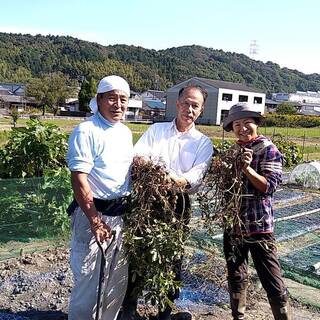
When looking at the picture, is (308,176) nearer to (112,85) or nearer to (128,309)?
(128,309)

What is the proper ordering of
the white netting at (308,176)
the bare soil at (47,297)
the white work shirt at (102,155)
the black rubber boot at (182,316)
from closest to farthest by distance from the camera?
the white work shirt at (102,155), the black rubber boot at (182,316), the bare soil at (47,297), the white netting at (308,176)

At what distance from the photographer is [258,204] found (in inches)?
102

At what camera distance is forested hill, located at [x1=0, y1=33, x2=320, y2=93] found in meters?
109

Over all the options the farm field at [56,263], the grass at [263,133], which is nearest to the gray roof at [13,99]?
the grass at [263,133]

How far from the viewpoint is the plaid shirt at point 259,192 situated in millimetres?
2535

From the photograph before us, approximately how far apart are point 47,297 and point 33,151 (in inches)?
76.2

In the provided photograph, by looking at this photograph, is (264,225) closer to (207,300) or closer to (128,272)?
(128,272)

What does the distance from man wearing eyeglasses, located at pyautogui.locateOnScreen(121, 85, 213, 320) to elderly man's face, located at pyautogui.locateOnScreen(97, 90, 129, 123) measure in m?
0.26

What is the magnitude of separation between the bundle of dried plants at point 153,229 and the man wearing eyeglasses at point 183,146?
0.09m

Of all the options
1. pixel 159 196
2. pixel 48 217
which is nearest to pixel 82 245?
pixel 159 196

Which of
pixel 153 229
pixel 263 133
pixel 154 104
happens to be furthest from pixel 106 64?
pixel 153 229

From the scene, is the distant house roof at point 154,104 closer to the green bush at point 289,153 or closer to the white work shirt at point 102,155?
the green bush at point 289,153

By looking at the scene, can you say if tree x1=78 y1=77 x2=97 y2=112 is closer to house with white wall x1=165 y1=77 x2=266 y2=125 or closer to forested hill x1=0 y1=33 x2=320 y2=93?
house with white wall x1=165 y1=77 x2=266 y2=125

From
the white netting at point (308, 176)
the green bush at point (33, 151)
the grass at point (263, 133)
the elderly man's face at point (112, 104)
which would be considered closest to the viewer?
the elderly man's face at point (112, 104)
